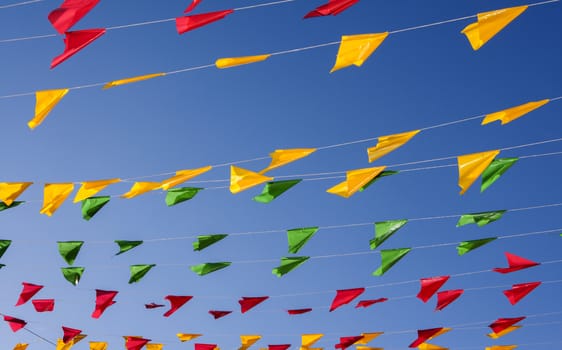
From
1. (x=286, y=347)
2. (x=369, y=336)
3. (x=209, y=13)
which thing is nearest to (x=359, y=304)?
(x=369, y=336)

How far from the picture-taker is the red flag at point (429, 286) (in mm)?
7102

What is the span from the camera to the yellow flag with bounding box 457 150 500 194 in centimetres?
511

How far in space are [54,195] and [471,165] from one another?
12.6 ft

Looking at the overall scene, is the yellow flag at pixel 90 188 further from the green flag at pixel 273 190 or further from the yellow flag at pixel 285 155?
the yellow flag at pixel 285 155

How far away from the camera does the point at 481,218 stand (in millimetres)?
6109

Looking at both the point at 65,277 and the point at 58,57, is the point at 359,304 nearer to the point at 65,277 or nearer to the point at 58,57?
the point at 65,277

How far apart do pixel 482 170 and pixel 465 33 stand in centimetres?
144

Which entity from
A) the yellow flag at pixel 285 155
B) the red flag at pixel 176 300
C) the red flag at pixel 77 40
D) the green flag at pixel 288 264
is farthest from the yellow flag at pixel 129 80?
the red flag at pixel 176 300

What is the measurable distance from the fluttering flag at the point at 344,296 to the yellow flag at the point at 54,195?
3241 millimetres

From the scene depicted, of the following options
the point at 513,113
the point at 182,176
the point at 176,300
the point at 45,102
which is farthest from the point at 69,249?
the point at 513,113

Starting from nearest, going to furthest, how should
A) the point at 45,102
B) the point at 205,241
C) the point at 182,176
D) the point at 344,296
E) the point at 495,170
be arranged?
1. the point at 45,102
2. the point at 495,170
3. the point at 182,176
4. the point at 205,241
5. the point at 344,296

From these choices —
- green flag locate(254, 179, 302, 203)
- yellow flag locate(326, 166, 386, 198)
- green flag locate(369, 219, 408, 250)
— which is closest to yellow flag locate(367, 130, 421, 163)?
yellow flag locate(326, 166, 386, 198)

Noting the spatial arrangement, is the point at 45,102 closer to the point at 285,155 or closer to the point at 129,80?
the point at 129,80

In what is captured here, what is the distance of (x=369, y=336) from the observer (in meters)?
8.83
